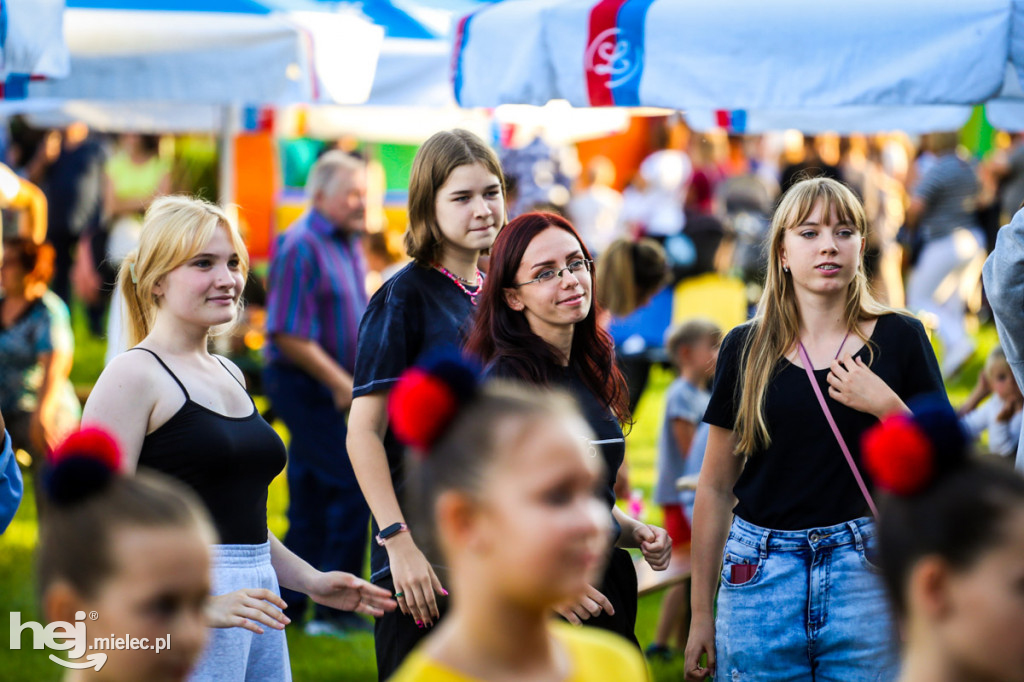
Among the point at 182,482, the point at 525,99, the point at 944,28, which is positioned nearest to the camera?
the point at 182,482

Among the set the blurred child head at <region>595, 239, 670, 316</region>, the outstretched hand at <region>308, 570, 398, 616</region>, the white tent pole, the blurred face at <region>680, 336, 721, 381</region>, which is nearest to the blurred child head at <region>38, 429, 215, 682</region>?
the outstretched hand at <region>308, 570, 398, 616</region>

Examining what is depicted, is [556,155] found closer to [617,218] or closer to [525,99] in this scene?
[617,218]

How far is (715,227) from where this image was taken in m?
12.0

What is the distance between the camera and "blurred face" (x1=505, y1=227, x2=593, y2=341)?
124 inches

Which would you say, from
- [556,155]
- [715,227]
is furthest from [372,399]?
[556,155]

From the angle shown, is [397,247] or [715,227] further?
[715,227]

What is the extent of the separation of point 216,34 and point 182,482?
423 centimetres

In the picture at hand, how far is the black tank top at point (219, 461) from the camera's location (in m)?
→ 2.92

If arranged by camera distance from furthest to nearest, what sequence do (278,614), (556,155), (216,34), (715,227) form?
(556,155) < (715,227) < (216,34) < (278,614)

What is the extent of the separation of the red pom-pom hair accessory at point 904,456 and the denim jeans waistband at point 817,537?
4.21ft

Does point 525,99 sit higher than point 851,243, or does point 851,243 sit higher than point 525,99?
point 525,99

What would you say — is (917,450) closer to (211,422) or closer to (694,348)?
(211,422)

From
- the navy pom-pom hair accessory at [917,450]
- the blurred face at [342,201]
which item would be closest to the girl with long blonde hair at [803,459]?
the navy pom-pom hair accessory at [917,450]

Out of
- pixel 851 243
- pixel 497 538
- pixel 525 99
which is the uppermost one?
pixel 525 99
